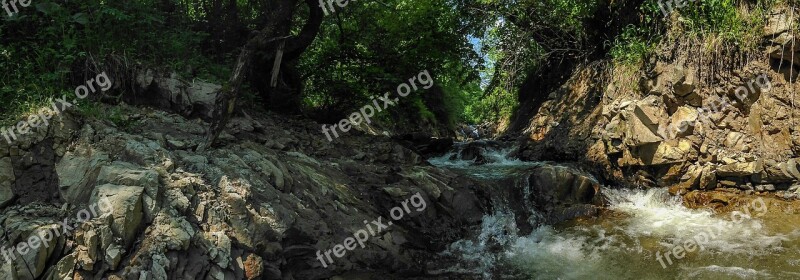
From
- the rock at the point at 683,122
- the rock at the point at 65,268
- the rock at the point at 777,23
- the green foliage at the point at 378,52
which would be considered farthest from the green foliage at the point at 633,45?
the rock at the point at 65,268

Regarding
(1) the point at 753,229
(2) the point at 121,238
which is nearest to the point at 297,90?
(2) the point at 121,238

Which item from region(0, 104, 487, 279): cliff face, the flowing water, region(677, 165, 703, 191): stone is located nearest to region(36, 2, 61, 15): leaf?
region(0, 104, 487, 279): cliff face

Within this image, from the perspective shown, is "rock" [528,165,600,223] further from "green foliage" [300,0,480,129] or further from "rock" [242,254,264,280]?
"rock" [242,254,264,280]

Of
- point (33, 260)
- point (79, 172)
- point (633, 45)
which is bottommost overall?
point (633, 45)

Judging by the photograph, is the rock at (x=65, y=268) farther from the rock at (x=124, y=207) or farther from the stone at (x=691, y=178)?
the stone at (x=691, y=178)

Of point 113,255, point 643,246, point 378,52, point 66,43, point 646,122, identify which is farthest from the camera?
point 378,52

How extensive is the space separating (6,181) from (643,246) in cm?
696

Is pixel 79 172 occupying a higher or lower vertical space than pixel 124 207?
higher

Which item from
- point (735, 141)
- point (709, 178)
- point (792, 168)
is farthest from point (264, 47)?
point (792, 168)

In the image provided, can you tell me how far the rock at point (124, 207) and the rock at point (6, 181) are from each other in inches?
31.7

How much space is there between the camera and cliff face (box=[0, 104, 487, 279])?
4.09 meters

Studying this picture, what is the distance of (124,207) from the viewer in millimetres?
4258

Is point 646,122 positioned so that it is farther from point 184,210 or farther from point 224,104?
point 184,210

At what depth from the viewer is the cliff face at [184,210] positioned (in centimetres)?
409
